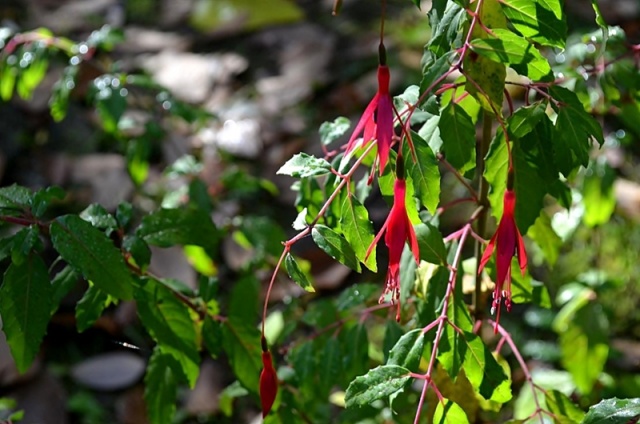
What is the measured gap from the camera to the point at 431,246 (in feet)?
3.09

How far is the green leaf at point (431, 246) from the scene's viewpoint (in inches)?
37.0

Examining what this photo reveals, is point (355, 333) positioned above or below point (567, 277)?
above

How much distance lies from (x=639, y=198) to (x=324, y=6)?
6.80 ft

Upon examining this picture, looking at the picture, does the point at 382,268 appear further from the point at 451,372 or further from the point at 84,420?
the point at 451,372

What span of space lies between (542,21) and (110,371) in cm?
188

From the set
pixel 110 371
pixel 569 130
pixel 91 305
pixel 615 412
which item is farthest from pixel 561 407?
pixel 110 371

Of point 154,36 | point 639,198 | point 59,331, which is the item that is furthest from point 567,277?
point 154,36

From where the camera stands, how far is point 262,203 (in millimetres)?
2771

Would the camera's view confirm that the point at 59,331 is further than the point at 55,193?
Yes

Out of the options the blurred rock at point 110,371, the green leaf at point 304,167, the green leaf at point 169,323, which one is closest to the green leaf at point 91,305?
the green leaf at point 169,323

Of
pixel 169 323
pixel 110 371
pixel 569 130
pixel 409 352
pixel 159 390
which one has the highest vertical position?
pixel 569 130

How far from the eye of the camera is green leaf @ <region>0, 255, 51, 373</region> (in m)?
0.89

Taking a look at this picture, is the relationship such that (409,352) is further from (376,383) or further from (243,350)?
(243,350)

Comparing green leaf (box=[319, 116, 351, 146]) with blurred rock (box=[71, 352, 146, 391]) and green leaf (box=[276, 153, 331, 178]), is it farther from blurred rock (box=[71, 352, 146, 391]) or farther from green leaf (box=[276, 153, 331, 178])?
blurred rock (box=[71, 352, 146, 391])
